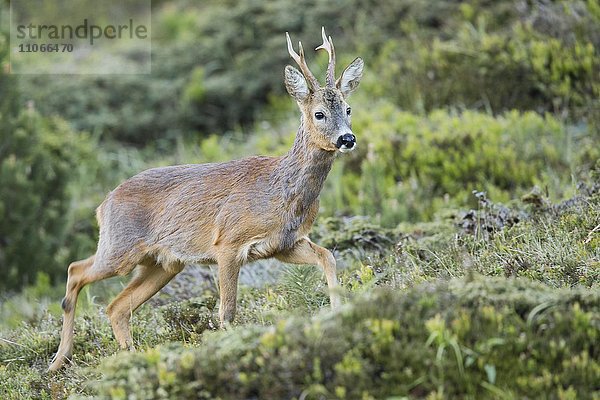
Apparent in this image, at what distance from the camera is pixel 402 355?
5082 mm

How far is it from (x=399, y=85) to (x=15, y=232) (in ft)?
18.3

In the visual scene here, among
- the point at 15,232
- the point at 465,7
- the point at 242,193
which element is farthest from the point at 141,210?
the point at 465,7

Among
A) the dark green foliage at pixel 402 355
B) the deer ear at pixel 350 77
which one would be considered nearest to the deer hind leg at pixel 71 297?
the dark green foliage at pixel 402 355

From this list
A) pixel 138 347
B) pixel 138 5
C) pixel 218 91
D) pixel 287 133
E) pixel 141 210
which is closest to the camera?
pixel 138 347

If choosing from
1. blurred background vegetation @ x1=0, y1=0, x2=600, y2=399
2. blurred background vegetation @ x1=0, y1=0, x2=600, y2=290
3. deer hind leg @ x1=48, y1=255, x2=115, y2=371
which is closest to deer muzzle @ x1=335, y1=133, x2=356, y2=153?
blurred background vegetation @ x1=0, y1=0, x2=600, y2=399

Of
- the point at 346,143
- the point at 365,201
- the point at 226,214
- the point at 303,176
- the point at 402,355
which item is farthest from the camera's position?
the point at 365,201

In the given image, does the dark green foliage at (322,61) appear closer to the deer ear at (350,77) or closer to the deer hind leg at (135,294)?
the deer ear at (350,77)

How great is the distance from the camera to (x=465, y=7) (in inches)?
564

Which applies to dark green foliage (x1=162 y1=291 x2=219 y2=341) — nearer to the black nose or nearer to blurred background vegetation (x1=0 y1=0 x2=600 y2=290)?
the black nose

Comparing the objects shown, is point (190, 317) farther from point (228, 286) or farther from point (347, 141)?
point (347, 141)

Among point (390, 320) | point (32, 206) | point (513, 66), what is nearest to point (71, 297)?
point (390, 320)

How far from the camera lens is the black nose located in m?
6.84

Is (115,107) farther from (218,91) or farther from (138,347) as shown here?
(138,347)

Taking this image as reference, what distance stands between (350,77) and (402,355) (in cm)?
297
